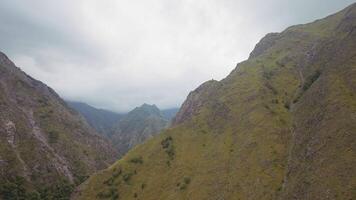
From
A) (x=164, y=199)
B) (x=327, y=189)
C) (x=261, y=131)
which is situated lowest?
(x=327, y=189)

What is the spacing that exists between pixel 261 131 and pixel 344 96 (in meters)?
45.3

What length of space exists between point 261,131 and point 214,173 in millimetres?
33140

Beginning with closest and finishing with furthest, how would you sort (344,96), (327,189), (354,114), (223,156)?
(327,189), (354,114), (344,96), (223,156)

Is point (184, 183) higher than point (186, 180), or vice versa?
point (186, 180)

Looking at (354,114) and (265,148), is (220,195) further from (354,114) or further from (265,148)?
(354,114)

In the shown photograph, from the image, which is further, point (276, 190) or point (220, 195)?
point (220, 195)

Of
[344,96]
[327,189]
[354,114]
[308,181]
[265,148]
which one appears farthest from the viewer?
[265,148]

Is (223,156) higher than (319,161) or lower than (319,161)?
higher

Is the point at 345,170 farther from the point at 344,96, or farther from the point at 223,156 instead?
the point at 223,156

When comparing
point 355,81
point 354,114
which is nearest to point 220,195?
point 354,114

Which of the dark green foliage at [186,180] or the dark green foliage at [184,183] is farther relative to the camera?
the dark green foliage at [186,180]

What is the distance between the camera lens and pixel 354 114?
149750 mm

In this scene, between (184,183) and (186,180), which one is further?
(186,180)

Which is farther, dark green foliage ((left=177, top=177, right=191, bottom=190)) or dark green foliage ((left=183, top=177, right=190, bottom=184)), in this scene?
dark green foliage ((left=183, top=177, right=190, bottom=184))
